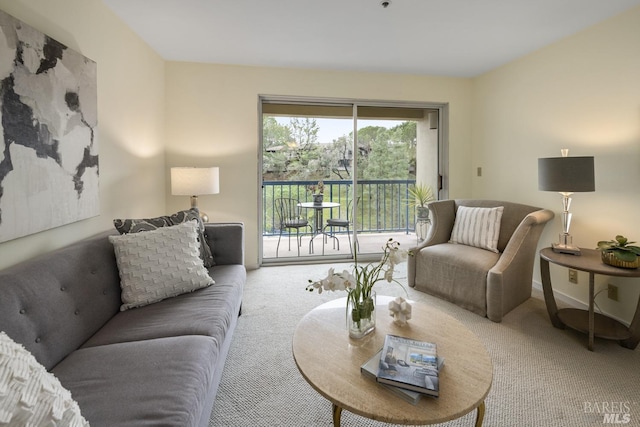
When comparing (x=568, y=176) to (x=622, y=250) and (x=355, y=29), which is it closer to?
(x=622, y=250)

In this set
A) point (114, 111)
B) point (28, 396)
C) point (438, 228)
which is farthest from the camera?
point (438, 228)

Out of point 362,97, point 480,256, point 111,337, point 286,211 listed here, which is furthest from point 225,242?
point 362,97

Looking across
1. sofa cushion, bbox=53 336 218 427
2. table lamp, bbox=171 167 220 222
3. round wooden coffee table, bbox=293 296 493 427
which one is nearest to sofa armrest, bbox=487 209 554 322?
round wooden coffee table, bbox=293 296 493 427

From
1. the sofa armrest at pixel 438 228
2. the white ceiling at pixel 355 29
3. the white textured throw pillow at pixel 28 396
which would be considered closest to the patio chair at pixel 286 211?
the sofa armrest at pixel 438 228

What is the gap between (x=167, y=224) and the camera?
2039 millimetres

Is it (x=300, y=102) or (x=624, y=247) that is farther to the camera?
(x=300, y=102)

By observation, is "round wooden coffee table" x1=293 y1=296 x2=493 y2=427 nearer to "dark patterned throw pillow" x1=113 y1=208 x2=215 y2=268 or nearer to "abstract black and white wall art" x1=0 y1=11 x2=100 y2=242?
"dark patterned throw pillow" x1=113 y1=208 x2=215 y2=268

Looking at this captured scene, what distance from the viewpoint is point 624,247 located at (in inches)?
74.9

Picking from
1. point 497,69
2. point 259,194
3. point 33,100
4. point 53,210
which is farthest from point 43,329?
point 497,69

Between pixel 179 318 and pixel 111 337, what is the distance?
28 centimetres

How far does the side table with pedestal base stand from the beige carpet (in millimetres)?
94

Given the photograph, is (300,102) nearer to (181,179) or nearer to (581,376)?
(181,179)

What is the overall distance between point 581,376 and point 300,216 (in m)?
3.13

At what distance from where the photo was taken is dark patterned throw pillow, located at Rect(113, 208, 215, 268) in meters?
1.89
